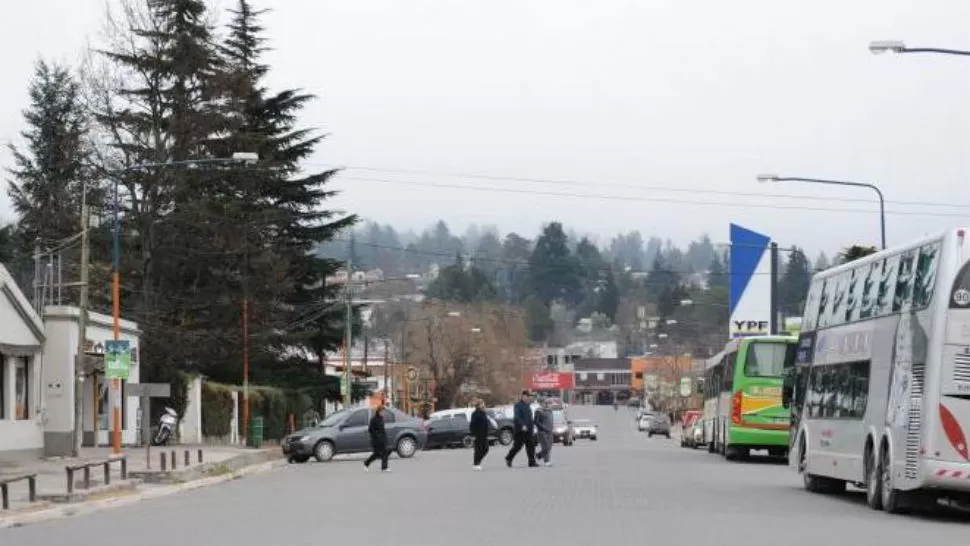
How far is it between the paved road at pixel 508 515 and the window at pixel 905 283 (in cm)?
297

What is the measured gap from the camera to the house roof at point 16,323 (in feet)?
125

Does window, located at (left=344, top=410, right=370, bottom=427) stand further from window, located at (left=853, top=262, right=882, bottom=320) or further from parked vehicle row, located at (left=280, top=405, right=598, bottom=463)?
window, located at (left=853, top=262, right=882, bottom=320)

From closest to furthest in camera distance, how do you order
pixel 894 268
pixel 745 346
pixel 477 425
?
1. pixel 894 268
2. pixel 477 425
3. pixel 745 346

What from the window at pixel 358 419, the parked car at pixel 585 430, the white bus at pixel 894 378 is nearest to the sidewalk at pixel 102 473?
the window at pixel 358 419

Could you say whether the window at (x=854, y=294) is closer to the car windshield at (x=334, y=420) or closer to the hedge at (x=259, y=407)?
the car windshield at (x=334, y=420)

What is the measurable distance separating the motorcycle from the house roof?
9.24 meters

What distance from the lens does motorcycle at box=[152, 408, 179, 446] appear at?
50062 mm

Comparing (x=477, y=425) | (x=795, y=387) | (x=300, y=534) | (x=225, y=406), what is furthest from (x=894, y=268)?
(x=225, y=406)

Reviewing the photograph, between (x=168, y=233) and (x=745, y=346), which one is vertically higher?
(x=168, y=233)

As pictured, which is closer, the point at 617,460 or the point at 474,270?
the point at 617,460

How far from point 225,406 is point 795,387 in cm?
3599

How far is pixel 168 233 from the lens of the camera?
173 feet

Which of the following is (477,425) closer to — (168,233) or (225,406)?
(168,233)

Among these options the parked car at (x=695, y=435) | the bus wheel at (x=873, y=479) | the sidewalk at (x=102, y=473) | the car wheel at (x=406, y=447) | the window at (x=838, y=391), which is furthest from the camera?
the parked car at (x=695, y=435)
